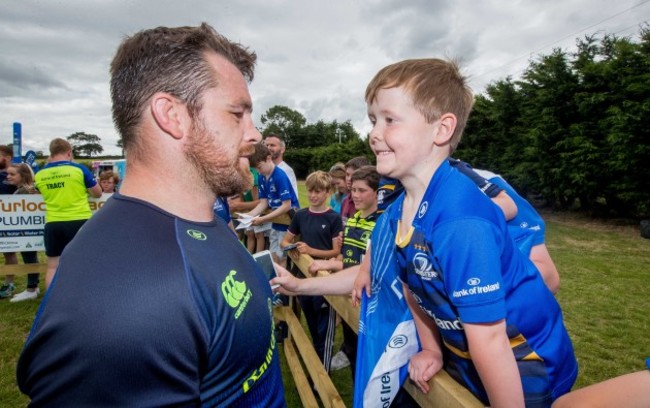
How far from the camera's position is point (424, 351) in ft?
5.09

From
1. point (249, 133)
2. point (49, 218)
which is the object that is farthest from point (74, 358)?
point (49, 218)

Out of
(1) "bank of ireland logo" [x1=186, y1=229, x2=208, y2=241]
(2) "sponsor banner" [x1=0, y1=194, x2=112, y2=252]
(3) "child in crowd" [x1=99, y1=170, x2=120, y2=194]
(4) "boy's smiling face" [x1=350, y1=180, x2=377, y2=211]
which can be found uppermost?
(1) "bank of ireland logo" [x1=186, y1=229, x2=208, y2=241]

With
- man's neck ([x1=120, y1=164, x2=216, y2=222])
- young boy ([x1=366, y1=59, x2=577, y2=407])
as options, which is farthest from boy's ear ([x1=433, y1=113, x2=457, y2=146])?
man's neck ([x1=120, y1=164, x2=216, y2=222])

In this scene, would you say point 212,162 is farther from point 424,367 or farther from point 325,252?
point 325,252

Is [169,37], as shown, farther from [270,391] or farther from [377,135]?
[270,391]

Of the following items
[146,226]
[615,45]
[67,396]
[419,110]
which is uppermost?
[615,45]

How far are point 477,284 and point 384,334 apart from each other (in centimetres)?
67

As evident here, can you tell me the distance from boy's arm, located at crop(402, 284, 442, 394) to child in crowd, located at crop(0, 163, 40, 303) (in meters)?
7.99

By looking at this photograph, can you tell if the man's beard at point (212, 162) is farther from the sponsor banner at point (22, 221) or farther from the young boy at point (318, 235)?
the sponsor banner at point (22, 221)

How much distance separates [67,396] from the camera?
2.87ft

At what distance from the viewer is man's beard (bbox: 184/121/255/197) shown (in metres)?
1.32

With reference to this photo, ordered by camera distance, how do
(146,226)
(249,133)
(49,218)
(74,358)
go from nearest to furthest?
(74,358), (146,226), (249,133), (49,218)

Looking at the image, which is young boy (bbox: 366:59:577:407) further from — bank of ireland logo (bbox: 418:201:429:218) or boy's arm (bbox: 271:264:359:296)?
boy's arm (bbox: 271:264:359:296)

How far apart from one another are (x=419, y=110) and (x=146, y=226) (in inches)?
40.6
